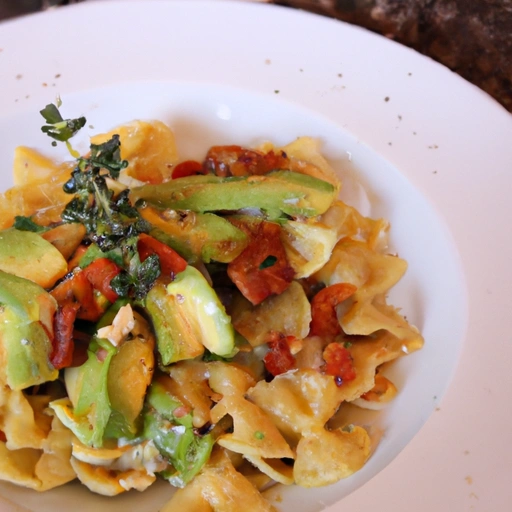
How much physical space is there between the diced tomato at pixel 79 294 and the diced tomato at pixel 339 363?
72cm

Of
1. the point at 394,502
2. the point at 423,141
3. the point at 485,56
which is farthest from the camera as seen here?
the point at 485,56

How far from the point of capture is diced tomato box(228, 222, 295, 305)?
1720 millimetres

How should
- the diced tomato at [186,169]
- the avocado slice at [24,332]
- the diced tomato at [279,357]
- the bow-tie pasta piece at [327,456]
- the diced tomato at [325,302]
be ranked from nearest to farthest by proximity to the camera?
the avocado slice at [24,332] → the bow-tie pasta piece at [327,456] → the diced tomato at [279,357] → the diced tomato at [325,302] → the diced tomato at [186,169]

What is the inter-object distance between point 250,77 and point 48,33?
781 mm

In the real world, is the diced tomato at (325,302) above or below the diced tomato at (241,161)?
below

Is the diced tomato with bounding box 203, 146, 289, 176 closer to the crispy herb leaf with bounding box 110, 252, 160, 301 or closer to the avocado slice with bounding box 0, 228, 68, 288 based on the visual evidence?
the crispy herb leaf with bounding box 110, 252, 160, 301

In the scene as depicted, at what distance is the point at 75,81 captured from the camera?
2076 mm

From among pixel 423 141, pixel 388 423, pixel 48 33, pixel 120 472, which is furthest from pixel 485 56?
pixel 120 472

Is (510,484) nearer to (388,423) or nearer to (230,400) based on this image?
(388,423)

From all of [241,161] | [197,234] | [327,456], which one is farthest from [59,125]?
[327,456]

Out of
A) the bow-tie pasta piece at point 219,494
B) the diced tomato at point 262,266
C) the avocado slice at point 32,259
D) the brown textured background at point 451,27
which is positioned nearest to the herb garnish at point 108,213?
the avocado slice at point 32,259

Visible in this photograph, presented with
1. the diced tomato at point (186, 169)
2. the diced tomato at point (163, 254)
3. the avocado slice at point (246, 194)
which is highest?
the avocado slice at point (246, 194)

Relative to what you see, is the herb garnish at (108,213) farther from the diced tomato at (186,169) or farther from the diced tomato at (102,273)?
the diced tomato at (186,169)

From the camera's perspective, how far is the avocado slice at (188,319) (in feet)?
5.09
